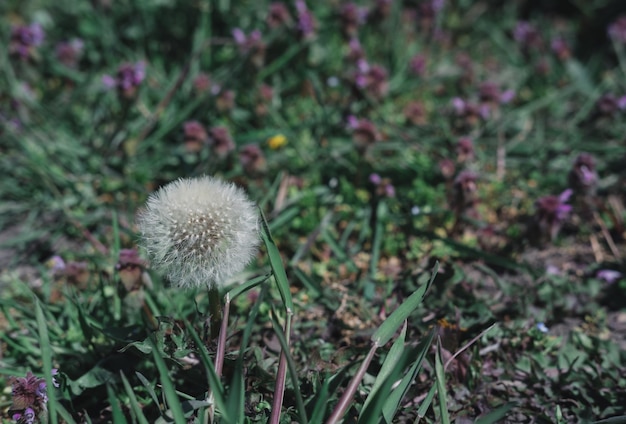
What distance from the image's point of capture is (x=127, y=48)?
3881mm

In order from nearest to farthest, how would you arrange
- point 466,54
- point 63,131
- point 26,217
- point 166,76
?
point 26,217, point 63,131, point 166,76, point 466,54

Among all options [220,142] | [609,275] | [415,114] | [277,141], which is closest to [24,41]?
[220,142]

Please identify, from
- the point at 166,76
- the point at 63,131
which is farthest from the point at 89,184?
the point at 166,76

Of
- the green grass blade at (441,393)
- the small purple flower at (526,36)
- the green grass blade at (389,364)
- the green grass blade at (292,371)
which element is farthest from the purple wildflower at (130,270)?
the small purple flower at (526,36)

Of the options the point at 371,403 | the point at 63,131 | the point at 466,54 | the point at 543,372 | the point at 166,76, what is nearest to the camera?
the point at 371,403

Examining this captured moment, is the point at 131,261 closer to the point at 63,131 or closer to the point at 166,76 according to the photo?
the point at 63,131

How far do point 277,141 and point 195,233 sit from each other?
172cm

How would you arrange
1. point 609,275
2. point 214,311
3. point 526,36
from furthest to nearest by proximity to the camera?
point 526,36 < point 609,275 < point 214,311

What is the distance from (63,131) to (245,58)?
1190 millimetres

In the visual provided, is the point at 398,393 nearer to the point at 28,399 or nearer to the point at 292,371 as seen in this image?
the point at 292,371

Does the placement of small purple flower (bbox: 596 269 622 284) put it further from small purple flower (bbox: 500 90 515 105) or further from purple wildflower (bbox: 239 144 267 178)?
purple wildflower (bbox: 239 144 267 178)

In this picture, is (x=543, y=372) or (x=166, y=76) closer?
(x=543, y=372)

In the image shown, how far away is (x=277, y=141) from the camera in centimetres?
333

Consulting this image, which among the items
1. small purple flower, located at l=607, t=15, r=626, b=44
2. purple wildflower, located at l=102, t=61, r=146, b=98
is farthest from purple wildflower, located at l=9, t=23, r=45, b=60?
small purple flower, located at l=607, t=15, r=626, b=44
